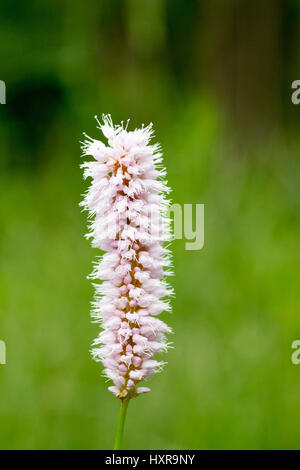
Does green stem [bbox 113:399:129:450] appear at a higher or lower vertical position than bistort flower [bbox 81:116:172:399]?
lower

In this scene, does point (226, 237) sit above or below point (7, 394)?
above

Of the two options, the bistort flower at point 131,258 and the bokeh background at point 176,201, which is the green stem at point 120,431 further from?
the bokeh background at point 176,201

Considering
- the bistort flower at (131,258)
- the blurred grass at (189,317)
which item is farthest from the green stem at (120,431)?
the blurred grass at (189,317)

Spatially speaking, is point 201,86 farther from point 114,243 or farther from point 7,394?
point 114,243

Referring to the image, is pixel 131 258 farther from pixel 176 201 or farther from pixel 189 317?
pixel 176 201

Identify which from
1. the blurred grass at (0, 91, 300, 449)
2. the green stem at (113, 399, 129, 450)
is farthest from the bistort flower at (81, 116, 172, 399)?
the blurred grass at (0, 91, 300, 449)

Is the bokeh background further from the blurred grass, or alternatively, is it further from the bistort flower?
the bistort flower
